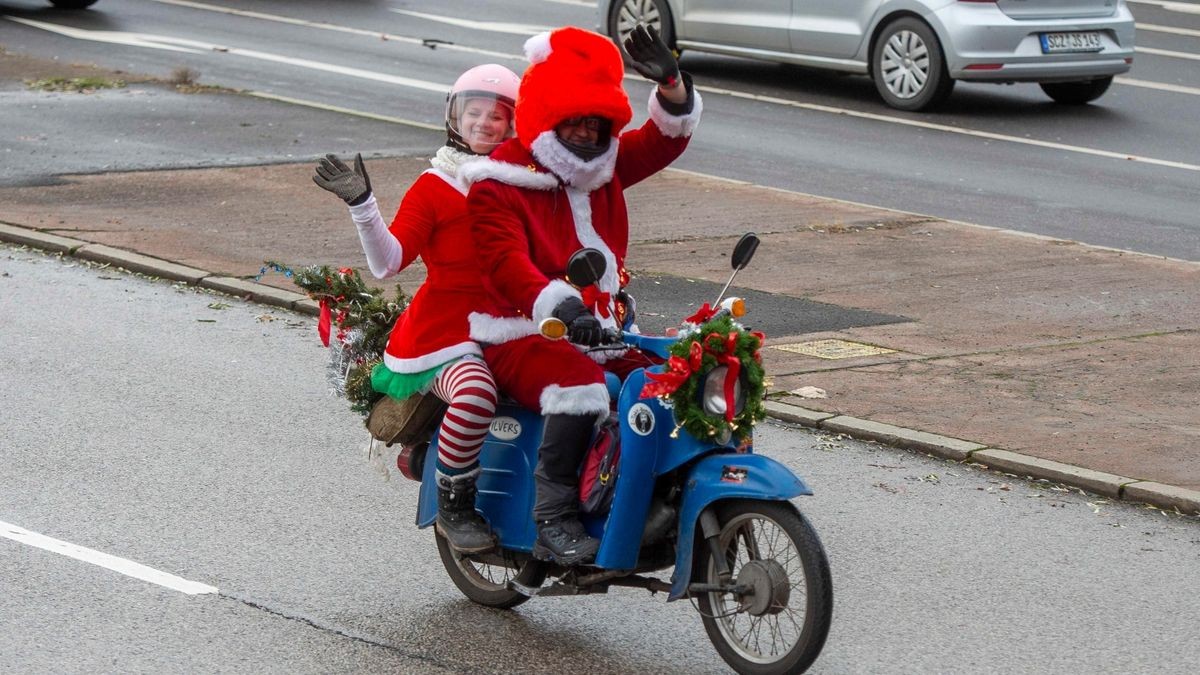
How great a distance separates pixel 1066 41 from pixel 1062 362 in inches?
362

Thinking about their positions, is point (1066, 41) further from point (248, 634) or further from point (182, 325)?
point (248, 634)

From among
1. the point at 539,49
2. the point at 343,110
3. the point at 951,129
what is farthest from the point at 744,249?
the point at 343,110

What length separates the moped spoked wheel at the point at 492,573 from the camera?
580cm

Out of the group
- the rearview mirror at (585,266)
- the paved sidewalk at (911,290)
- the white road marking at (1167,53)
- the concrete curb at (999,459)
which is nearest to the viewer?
the rearview mirror at (585,266)

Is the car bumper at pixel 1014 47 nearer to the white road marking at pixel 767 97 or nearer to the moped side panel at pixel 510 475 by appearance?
the white road marking at pixel 767 97

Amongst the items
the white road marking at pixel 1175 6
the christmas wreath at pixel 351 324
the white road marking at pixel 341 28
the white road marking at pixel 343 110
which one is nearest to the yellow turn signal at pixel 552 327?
the christmas wreath at pixel 351 324

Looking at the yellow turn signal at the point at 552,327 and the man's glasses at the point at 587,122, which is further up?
the man's glasses at the point at 587,122

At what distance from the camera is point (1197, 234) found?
13000 millimetres

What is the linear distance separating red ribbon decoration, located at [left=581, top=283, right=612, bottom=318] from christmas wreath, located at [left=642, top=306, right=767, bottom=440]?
0.29 metres

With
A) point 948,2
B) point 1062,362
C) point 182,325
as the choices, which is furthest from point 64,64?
point 1062,362

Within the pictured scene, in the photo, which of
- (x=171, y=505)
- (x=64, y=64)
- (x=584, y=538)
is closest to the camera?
(x=584, y=538)

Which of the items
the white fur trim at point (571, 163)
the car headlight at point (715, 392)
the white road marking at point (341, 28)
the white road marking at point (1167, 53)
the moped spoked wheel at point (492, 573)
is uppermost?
the white fur trim at point (571, 163)

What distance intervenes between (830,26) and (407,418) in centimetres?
1387

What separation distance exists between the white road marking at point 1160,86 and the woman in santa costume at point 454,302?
14817 millimetres
